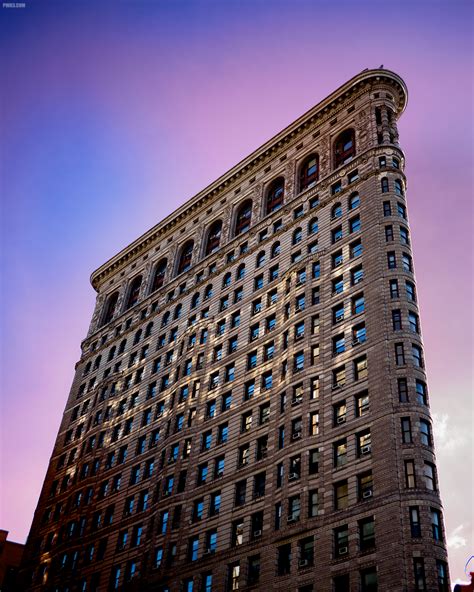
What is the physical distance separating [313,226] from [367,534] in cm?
3566

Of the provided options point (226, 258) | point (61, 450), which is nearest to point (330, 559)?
point (226, 258)

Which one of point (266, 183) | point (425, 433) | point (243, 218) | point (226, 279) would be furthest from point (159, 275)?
point (425, 433)

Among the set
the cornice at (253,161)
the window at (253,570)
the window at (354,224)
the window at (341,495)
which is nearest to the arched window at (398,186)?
the window at (354,224)

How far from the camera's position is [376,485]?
51.0m

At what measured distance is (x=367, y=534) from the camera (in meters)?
49.8

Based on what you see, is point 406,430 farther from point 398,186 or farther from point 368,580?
point 398,186

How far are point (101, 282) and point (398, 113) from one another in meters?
50.6

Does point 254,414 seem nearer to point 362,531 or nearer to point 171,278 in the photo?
point 362,531

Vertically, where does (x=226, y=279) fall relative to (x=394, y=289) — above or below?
above

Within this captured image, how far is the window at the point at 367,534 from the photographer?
49156mm

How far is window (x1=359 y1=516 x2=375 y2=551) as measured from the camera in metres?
49.2

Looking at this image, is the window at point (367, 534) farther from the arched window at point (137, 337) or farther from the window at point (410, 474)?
the arched window at point (137, 337)

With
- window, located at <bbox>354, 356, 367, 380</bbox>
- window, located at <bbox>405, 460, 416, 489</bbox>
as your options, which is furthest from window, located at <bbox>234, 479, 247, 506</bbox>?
window, located at <bbox>405, 460, 416, 489</bbox>

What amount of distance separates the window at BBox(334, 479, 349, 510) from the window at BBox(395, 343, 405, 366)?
32.2 feet
